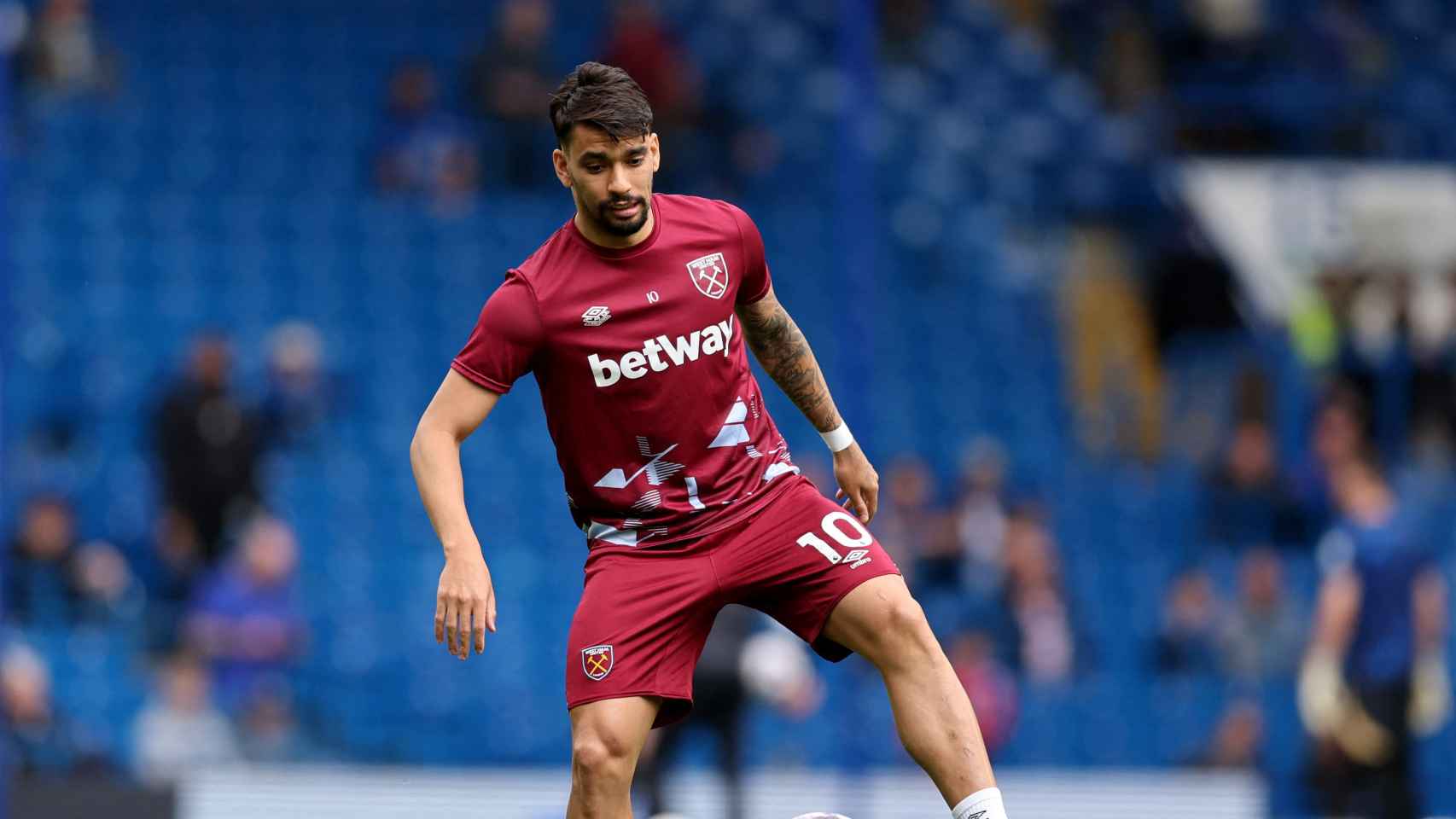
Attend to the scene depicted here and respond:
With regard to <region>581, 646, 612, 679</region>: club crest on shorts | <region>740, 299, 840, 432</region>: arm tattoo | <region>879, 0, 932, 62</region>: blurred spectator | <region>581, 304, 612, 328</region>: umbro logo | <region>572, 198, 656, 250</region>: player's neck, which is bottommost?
<region>581, 646, 612, 679</region>: club crest on shorts

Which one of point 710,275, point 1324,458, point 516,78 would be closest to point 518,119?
point 516,78

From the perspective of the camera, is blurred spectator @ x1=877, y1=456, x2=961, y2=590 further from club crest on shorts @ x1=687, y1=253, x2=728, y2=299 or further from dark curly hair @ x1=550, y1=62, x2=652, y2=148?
dark curly hair @ x1=550, y1=62, x2=652, y2=148

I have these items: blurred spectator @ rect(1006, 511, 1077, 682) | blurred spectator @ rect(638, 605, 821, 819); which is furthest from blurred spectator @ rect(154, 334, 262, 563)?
blurred spectator @ rect(1006, 511, 1077, 682)

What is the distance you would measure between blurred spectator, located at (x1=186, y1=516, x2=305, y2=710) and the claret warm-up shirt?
257 inches

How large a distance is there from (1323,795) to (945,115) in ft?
21.7

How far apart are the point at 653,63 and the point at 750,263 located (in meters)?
9.30

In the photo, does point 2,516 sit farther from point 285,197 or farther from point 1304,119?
point 1304,119

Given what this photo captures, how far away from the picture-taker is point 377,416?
562 inches

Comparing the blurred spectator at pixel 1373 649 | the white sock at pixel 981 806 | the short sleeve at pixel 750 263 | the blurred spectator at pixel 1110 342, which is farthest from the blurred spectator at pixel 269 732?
the white sock at pixel 981 806

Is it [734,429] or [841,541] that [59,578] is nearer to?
[734,429]

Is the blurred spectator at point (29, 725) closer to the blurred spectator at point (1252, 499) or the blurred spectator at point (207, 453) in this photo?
the blurred spectator at point (207, 453)

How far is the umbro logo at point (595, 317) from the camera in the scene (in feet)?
18.4

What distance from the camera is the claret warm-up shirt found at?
562 centimetres

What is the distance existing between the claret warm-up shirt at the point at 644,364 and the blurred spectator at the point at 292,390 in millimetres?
7741
